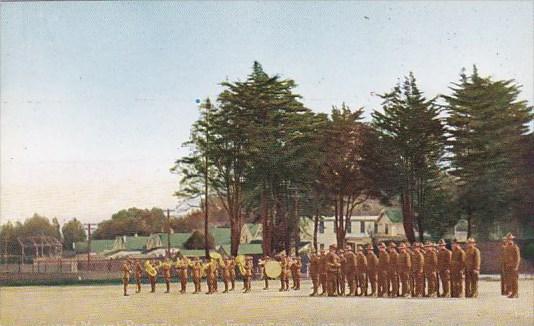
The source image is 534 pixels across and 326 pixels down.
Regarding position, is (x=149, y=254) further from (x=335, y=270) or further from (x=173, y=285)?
(x=335, y=270)

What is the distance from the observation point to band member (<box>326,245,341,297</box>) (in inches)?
355

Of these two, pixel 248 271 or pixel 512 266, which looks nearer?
pixel 512 266

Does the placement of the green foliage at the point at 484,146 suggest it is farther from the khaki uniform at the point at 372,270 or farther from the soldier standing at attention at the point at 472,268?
the khaki uniform at the point at 372,270

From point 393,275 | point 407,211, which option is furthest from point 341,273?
point 407,211

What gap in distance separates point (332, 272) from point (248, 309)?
3.12 ft

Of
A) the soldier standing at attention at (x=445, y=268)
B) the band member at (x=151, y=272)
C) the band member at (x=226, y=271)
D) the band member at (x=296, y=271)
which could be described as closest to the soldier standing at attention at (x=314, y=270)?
the band member at (x=296, y=271)

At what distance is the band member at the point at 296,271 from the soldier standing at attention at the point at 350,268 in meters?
0.45

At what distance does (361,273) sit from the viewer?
9328mm

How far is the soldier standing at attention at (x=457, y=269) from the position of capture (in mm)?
8930

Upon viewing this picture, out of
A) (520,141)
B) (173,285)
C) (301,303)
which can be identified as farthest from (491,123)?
(173,285)

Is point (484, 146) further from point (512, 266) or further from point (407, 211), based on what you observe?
point (512, 266)

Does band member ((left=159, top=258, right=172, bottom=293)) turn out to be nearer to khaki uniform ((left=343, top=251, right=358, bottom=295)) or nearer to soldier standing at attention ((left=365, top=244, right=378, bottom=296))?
khaki uniform ((left=343, top=251, right=358, bottom=295))

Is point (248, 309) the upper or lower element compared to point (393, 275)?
lower

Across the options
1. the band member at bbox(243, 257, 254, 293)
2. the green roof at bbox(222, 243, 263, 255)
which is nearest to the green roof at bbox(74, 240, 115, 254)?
the green roof at bbox(222, 243, 263, 255)
